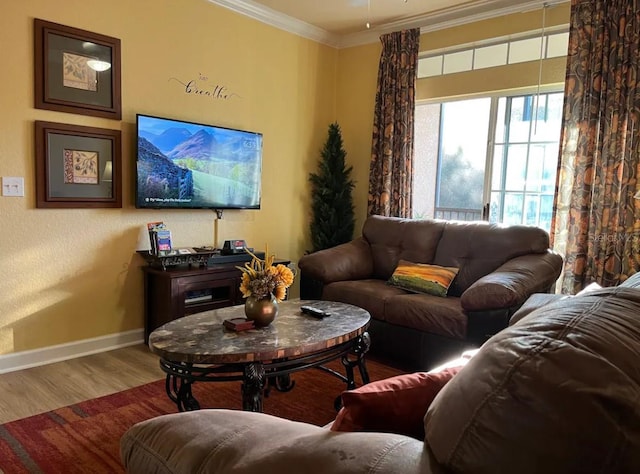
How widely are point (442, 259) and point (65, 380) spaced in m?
2.80

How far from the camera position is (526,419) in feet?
2.12

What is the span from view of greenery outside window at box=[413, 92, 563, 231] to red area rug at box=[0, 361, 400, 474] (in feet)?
6.72

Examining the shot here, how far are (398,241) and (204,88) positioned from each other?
6.95 feet

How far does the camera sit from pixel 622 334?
0.74 metres

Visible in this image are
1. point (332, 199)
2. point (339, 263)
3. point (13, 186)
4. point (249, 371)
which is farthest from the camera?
point (332, 199)

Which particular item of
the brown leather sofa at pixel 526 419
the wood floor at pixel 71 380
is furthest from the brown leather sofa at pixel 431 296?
the brown leather sofa at pixel 526 419

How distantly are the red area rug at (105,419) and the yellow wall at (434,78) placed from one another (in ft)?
8.74

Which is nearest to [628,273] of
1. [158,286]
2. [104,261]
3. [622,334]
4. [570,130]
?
[570,130]

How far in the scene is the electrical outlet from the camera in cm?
300

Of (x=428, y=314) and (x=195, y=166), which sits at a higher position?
(x=195, y=166)

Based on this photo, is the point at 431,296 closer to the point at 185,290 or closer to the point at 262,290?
the point at 262,290

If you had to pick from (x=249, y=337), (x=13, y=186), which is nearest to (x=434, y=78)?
(x=249, y=337)

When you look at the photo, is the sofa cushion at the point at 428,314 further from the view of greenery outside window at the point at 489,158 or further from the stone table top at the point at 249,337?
the view of greenery outside window at the point at 489,158

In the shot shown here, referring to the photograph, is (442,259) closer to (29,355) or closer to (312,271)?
(312,271)
